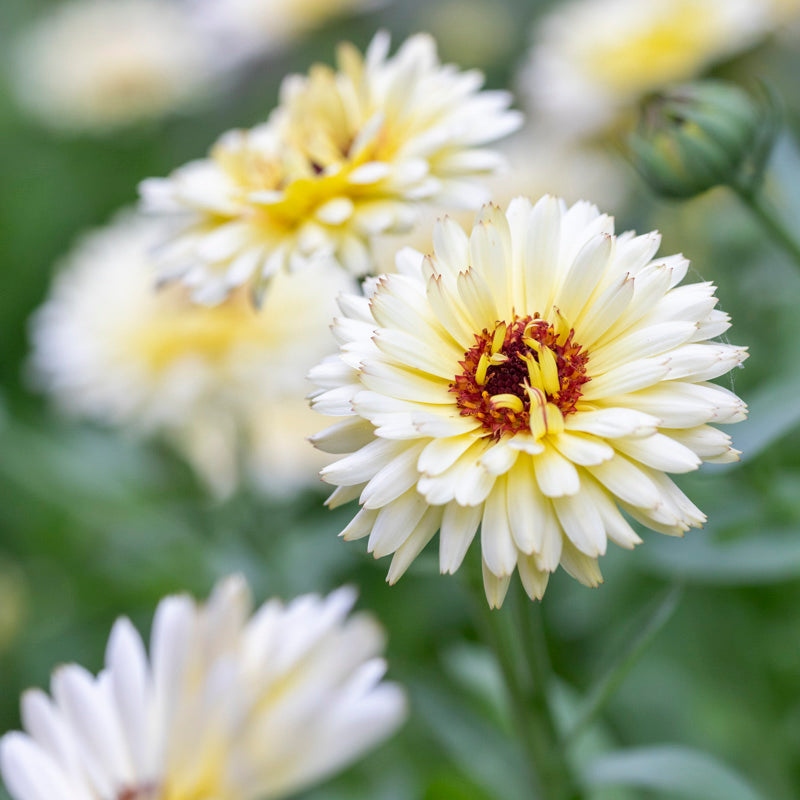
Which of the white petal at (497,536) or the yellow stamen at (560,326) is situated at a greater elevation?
the yellow stamen at (560,326)

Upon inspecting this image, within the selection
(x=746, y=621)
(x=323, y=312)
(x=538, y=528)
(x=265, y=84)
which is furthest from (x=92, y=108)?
(x=538, y=528)

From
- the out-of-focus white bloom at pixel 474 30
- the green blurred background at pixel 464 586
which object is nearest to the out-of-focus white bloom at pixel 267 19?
the out-of-focus white bloom at pixel 474 30

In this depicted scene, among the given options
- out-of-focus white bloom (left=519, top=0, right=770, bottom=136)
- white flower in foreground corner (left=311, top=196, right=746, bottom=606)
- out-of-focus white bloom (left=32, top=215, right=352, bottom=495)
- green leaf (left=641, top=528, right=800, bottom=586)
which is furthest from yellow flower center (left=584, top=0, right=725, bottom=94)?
white flower in foreground corner (left=311, top=196, right=746, bottom=606)

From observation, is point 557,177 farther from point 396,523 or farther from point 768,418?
point 396,523

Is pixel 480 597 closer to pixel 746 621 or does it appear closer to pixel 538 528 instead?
pixel 538 528

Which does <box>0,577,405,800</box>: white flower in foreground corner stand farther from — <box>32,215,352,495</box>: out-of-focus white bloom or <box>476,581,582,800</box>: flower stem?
<box>32,215,352,495</box>: out-of-focus white bloom

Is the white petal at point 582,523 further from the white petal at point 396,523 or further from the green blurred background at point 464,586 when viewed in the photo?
the green blurred background at point 464,586
